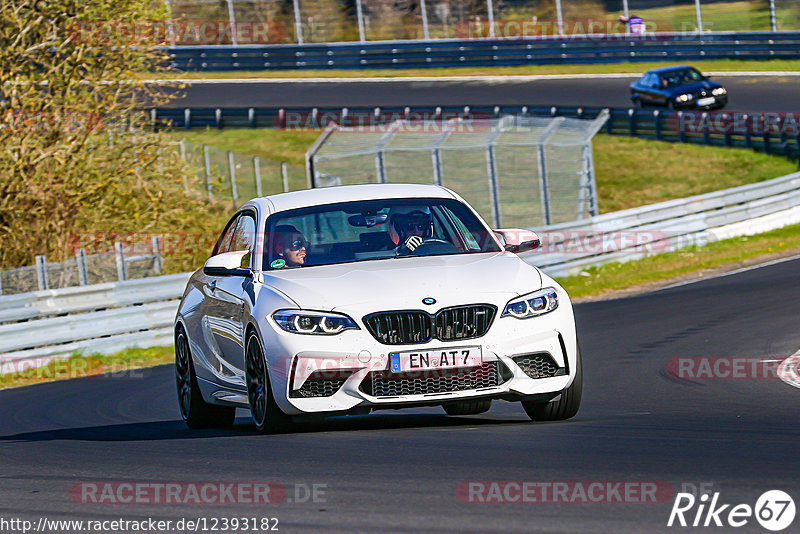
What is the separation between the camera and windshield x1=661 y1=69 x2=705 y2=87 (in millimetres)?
40656

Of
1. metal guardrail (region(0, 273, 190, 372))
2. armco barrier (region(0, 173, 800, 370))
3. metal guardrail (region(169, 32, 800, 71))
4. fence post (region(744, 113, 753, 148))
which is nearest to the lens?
metal guardrail (region(0, 273, 190, 372))

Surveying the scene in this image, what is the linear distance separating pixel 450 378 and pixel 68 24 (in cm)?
1718

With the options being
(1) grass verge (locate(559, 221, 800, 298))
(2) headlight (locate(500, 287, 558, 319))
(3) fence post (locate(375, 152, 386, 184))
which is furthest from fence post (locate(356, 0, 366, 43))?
(2) headlight (locate(500, 287, 558, 319))

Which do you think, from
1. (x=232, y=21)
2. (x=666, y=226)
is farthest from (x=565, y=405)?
(x=232, y=21)

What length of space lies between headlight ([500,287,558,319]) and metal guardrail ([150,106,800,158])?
28.4m

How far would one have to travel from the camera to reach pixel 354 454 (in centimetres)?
712

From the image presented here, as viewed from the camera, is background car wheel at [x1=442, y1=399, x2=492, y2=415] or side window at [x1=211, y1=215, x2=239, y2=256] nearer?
background car wheel at [x1=442, y1=399, x2=492, y2=415]

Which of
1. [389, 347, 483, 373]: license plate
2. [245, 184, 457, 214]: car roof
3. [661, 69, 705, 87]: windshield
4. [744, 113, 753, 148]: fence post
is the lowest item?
[744, 113, 753, 148]: fence post

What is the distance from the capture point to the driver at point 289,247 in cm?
874

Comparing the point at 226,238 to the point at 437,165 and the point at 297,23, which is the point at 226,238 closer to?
the point at 437,165

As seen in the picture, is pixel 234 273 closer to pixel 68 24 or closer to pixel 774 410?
pixel 774 410

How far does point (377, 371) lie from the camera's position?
7.65 m

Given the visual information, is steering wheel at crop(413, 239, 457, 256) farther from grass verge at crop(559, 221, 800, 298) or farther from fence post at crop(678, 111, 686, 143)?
fence post at crop(678, 111, 686, 143)

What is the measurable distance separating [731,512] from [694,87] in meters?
36.2
